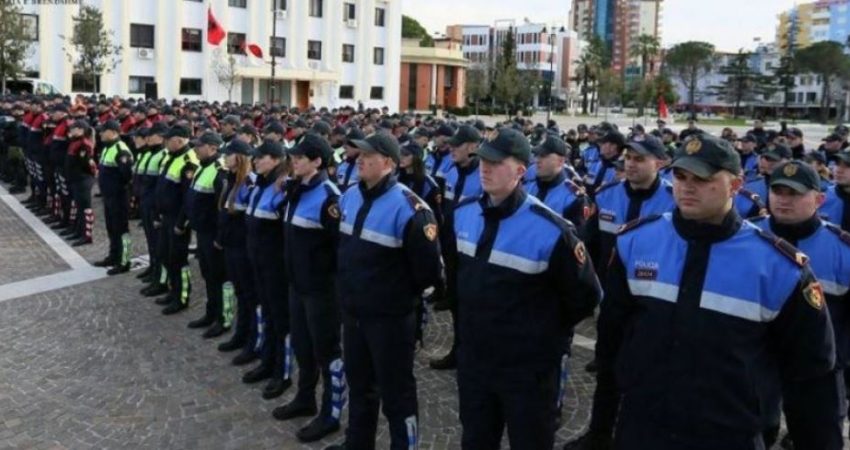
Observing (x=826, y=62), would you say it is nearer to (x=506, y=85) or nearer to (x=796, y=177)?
(x=506, y=85)

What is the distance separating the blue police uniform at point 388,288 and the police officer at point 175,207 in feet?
15.2

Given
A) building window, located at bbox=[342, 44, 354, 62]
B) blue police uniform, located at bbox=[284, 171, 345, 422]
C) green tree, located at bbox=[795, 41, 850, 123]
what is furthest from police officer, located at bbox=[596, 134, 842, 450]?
green tree, located at bbox=[795, 41, 850, 123]

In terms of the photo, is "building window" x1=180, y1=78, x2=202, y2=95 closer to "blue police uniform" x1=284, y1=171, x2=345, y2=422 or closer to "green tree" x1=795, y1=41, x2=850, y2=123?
"blue police uniform" x1=284, y1=171, x2=345, y2=422

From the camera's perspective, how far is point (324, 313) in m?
5.95

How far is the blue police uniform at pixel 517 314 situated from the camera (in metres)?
4.20

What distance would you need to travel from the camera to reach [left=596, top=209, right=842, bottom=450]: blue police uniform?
10.6 feet

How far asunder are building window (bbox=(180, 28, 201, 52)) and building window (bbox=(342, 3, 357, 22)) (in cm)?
1179

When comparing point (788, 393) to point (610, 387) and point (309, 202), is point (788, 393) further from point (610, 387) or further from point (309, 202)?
point (309, 202)

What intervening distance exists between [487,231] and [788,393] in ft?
5.97

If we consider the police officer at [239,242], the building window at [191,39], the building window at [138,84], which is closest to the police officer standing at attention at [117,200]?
the police officer at [239,242]

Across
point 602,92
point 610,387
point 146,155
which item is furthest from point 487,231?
point 602,92

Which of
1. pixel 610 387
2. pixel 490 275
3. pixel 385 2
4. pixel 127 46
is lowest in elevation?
pixel 610 387

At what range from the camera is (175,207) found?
948 cm

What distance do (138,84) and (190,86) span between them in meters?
3.39
